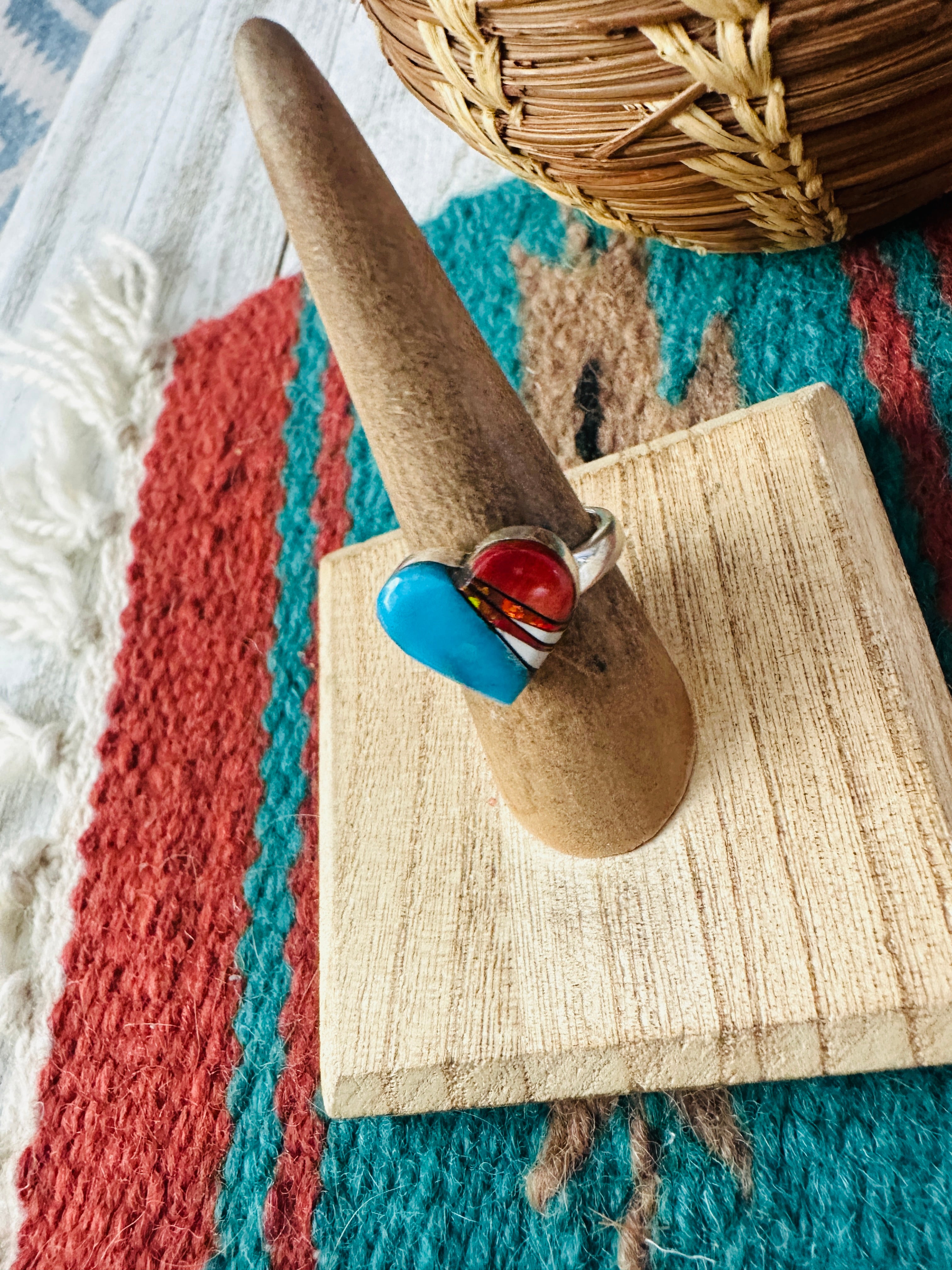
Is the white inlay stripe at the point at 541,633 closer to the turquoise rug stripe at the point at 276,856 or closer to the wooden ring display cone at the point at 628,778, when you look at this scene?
the wooden ring display cone at the point at 628,778

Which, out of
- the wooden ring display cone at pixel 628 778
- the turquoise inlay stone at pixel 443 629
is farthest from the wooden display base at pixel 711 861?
the turquoise inlay stone at pixel 443 629

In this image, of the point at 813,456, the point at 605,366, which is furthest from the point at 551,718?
the point at 605,366

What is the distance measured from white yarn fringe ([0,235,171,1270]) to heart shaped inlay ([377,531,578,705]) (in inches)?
13.2

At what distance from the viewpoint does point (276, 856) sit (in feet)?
1.70

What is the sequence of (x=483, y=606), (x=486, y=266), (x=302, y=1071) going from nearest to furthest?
(x=483, y=606) < (x=302, y=1071) < (x=486, y=266)

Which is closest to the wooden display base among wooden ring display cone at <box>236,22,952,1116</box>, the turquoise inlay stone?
wooden ring display cone at <box>236,22,952,1116</box>

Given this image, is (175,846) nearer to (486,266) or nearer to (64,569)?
(64,569)

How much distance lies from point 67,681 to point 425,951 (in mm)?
336

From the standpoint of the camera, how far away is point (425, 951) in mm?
384

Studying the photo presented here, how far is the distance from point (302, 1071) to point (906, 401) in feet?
1.24

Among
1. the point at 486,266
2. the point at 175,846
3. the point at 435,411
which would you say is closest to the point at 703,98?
the point at 435,411

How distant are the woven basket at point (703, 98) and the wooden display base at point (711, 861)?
8 centimetres

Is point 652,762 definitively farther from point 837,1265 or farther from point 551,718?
point 837,1265

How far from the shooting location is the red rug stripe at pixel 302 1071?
426mm
